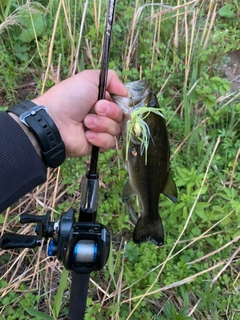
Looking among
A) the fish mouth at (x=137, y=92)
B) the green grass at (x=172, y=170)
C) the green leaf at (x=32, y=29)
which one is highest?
the green leaf at (x=32, y=29)

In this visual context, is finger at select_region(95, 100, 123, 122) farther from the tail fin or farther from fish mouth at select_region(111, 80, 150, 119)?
the tail fin

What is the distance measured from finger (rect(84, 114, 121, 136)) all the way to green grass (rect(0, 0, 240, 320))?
68 cm

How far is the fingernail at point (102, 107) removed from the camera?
5.11ft

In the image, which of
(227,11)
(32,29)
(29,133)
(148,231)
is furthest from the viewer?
(227,11)

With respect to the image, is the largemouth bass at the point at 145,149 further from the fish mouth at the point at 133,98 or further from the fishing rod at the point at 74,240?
the fishing rod at the point at 74,240

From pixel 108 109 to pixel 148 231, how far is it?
2.36 feet

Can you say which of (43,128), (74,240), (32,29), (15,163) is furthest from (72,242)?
(32,29)

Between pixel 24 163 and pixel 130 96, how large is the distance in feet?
1.97

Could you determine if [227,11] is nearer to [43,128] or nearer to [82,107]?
[82,107]

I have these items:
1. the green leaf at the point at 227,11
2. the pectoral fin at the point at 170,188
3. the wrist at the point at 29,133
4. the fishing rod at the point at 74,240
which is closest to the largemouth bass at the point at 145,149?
the pectoral fin at the point at 170,188

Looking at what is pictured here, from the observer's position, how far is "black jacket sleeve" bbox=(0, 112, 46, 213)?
4.53 ft

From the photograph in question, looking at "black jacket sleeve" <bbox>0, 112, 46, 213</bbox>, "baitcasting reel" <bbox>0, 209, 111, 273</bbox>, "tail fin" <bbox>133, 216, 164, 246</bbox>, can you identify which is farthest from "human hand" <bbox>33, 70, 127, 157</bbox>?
"baitcasting reel" <bbox>0, 209, 111, 273</bbox>

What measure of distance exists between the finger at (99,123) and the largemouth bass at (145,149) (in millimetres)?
73

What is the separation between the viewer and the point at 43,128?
1.49 metres
